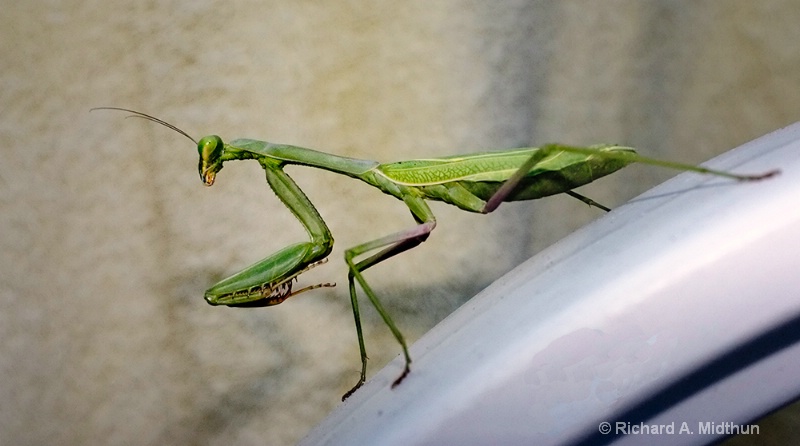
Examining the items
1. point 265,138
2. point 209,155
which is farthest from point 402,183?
point 265,138

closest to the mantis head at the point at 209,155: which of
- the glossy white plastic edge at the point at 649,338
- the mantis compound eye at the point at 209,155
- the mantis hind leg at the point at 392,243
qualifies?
the mantis compound eye at the point at 209,155

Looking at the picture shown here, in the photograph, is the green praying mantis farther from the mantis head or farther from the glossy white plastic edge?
the glossy white plastic edge

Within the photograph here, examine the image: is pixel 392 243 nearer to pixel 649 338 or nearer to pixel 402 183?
pixel 402 183

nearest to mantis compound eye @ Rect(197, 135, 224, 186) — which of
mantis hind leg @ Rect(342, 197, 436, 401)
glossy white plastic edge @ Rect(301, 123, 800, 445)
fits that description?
mantis hind leg @ Rect(342, 197, 436, 401)

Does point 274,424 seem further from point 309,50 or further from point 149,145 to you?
point 309,50

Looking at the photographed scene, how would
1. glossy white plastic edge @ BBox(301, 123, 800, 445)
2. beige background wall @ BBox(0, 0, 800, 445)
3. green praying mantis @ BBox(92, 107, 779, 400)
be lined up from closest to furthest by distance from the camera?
glossy white plastic edge @ BBox(301, 123, 800, 445) → green praying mantis @ BBox(92, 107, 779, 400) → beige background wall @ BBox(0, 0, 800, 445)

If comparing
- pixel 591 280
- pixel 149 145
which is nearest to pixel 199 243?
pixel 149 145

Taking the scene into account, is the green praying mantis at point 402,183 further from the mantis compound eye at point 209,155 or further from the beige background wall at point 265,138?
the beige background wall at point 265,138
